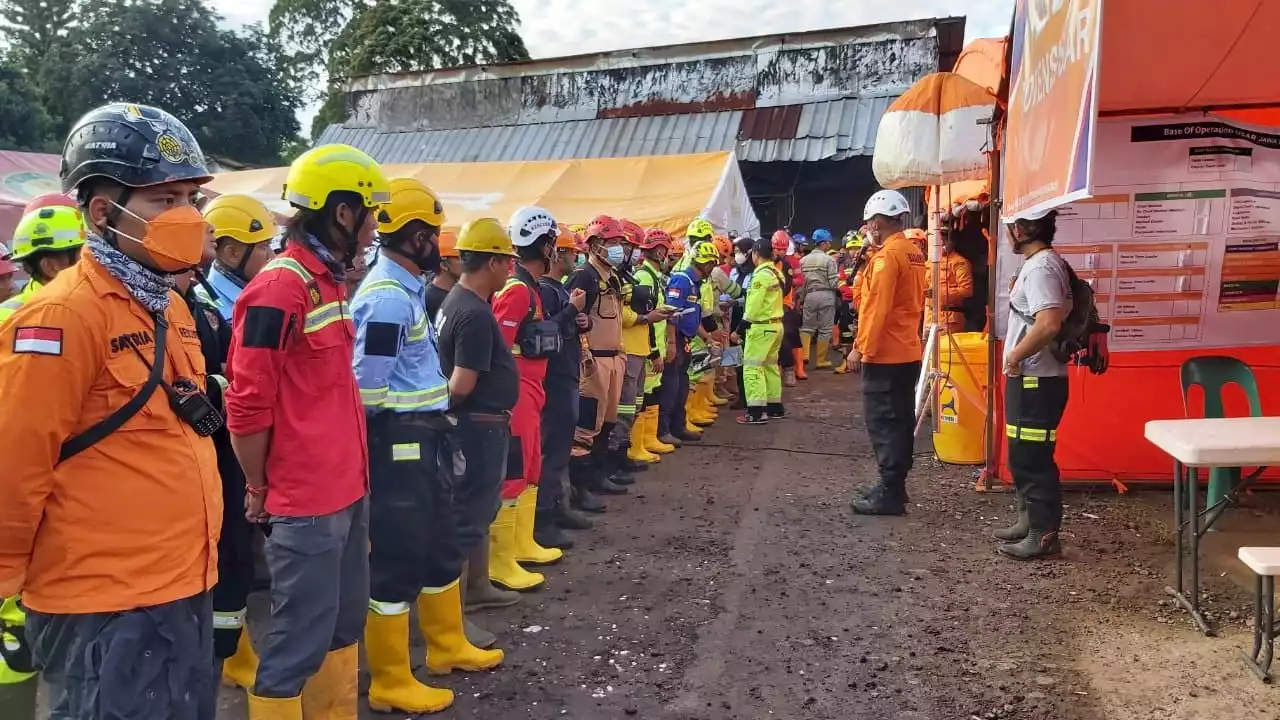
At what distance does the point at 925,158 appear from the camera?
6.74 metres

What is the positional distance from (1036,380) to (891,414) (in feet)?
4.01

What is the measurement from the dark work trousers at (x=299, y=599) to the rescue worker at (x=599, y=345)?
377 centimetres

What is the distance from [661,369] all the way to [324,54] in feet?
111

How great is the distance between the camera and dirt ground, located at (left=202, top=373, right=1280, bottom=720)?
11.9ft

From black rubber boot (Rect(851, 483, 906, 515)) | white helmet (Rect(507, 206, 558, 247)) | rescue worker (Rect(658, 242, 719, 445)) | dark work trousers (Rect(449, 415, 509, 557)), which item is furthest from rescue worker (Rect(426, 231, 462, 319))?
black rubber boot (Rect(851, 483, 906, 515))

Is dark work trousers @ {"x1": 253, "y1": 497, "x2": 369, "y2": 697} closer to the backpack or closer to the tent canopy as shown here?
the tent canopy

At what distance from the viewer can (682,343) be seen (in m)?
9.02

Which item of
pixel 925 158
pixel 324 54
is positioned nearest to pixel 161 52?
pixel 324 54

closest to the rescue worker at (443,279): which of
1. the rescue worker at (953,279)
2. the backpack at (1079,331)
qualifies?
the backpack at (1079,331)

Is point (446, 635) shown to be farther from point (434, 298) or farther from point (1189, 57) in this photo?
point (1189, 57)

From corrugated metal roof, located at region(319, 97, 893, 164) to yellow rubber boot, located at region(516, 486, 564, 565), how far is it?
40.2 ft

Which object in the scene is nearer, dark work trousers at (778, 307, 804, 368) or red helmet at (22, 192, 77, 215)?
red helmet at (22, 192, 77, 215)

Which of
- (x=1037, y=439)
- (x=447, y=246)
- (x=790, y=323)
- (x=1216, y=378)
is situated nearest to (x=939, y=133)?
(x=1216, y=378)

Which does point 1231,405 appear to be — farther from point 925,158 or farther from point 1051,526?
point 925,158
